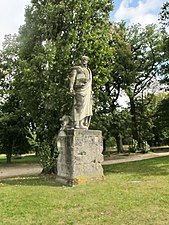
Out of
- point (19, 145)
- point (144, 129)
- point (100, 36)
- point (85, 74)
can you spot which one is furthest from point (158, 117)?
point (85, 74)

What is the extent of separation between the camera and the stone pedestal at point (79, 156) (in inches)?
427

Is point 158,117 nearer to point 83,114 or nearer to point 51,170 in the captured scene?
point 51,170

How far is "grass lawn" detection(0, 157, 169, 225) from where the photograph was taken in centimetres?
639

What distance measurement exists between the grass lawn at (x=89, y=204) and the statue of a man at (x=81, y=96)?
2.46 metres

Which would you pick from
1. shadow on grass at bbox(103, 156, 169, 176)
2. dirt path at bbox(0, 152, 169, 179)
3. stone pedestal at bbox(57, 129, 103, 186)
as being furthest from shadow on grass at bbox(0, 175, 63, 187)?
dirt path at bbox(0, 152, 169, 179)

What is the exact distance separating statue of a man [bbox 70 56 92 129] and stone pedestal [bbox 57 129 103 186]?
2.02 feet

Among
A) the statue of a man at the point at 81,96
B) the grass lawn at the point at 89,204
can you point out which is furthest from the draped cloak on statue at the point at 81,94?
the grass lawn at the point at 89,204

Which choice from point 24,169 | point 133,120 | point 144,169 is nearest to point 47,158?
point 144,169

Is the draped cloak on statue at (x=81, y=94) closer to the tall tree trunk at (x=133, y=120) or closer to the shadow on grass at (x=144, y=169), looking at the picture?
the shadow on grass at (x=144, y=169)

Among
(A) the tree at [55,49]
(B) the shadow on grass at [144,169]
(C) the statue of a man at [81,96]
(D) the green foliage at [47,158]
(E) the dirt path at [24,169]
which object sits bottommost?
(E) the dirt path at [24,169]

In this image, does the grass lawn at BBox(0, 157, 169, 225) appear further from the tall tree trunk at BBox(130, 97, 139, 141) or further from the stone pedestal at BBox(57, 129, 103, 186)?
the tall tree trunk at BBox(130, 97, 139, 141)

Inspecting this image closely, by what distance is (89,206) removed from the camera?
293 inches

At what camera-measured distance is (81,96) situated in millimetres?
11766

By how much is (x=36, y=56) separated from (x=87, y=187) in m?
7.44
